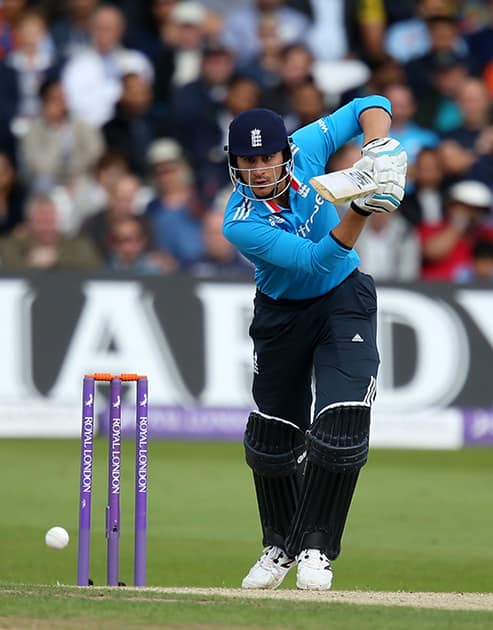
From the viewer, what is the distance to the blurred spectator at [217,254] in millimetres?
12648

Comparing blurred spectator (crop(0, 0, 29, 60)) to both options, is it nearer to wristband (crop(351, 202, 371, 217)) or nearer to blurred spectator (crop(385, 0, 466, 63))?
blurred spectator (crop(385, 0, 466, 63))

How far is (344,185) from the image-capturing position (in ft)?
18.6

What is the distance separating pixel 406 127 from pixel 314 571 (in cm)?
845

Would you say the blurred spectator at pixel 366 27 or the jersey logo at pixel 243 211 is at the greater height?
the blurred spectator at pixel 366 27

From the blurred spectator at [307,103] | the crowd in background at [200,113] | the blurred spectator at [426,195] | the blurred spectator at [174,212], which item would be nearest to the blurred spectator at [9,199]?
the crowd in background at [200,113]

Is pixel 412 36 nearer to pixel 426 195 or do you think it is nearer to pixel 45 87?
pixel 426 195

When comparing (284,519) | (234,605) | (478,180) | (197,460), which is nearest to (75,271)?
(197,460)

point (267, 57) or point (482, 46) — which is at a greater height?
point (482, 46)

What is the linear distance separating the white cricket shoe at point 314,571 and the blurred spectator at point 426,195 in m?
7.14

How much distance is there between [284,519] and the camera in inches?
256

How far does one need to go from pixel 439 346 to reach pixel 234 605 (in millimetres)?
6911

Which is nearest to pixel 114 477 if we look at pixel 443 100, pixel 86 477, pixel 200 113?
pixel 86 477

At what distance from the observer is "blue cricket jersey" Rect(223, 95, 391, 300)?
5949 mm

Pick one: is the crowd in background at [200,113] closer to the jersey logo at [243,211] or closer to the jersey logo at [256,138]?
the jersey logo at [243,211]
